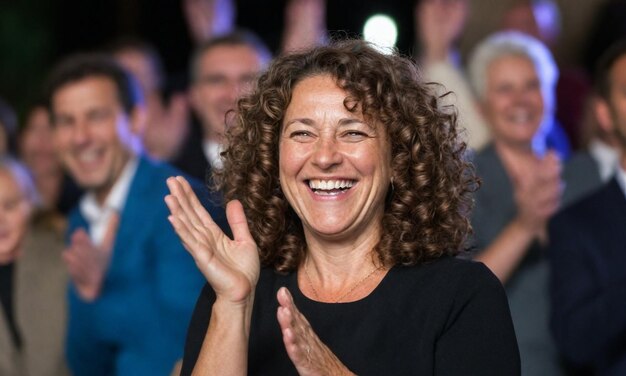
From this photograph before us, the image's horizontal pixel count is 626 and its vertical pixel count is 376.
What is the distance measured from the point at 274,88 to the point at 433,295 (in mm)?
567

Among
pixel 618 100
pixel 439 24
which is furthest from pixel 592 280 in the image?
pixel 439 24

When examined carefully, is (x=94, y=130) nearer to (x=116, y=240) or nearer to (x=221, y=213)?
(x=116, y=240)

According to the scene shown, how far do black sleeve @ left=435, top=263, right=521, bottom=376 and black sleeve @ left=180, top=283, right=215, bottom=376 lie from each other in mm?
476

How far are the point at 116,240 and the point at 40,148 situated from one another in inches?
89.8

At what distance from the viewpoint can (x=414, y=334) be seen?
280 centimetres

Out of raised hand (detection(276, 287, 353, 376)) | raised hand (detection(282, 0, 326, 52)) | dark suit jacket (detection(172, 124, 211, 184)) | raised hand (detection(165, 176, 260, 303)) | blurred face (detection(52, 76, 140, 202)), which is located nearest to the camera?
raised hand (detection(276, 287, 353, 376))

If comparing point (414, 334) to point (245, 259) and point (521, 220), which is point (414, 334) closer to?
point (245, 259)

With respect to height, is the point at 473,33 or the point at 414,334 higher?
the point at 473,33

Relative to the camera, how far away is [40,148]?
6.29m

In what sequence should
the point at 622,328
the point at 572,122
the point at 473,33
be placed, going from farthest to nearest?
the point at 473,33
the point at 572,122
the point at 622,328

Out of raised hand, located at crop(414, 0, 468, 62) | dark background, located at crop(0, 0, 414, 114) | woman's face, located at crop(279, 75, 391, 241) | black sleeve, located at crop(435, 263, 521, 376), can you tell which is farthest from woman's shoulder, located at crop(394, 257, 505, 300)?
dark background, located at crop(0, 0, 414, 114)

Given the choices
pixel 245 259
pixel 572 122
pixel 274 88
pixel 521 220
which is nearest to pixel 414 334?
pixel 245 259

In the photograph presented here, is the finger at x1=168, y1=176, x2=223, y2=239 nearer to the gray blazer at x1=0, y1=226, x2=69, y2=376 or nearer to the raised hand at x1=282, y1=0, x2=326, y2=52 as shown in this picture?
the gray blazer at x1=0, y1=226, x2=69, y2=376

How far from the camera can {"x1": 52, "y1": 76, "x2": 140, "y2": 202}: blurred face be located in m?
4.45
